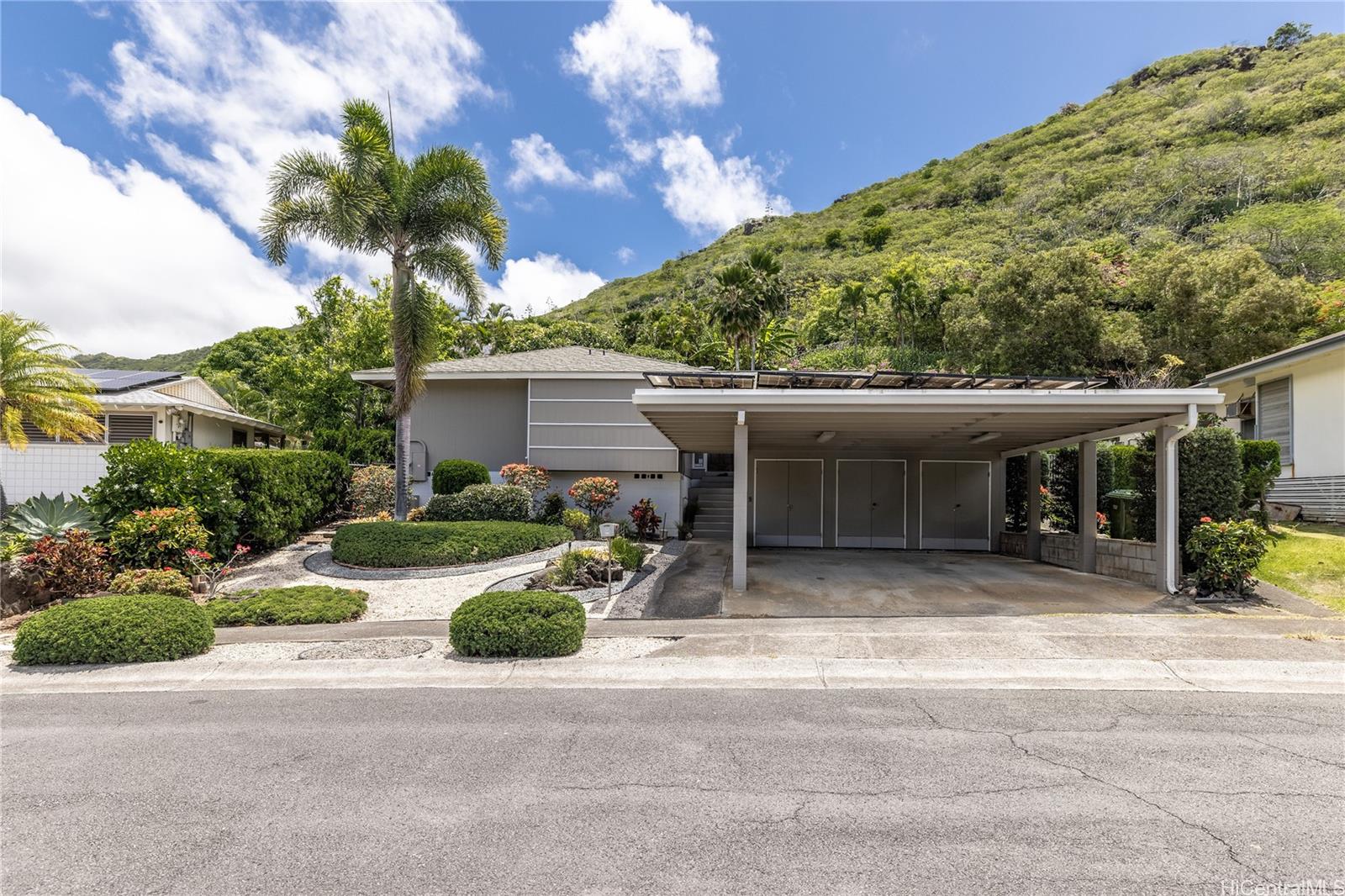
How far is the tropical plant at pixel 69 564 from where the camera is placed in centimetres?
921

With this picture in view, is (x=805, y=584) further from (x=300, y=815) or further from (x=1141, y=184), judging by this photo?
(x=1141, y=184)

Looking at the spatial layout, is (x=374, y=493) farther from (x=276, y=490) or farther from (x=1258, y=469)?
(x=1258, y=469)

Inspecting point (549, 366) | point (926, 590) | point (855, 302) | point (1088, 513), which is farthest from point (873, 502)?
point (855, 302)

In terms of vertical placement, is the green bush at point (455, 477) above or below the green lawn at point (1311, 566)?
above

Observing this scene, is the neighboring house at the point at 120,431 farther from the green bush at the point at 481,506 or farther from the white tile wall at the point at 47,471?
the green bush at the point at 481,506

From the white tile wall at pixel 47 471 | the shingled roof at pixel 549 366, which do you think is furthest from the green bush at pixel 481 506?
the white tile wall at pixel 47 471

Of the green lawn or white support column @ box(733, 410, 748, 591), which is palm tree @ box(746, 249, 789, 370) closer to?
white support column @ box(733, 410, 748, 591)

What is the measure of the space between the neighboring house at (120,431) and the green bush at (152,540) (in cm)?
596

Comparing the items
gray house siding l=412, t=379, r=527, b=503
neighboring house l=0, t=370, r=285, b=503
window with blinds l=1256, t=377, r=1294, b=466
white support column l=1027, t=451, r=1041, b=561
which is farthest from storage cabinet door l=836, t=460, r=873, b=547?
neighboring house l=0, t=370, r=285, b=503

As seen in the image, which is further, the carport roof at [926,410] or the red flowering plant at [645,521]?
the red flowering plant at [645,521]

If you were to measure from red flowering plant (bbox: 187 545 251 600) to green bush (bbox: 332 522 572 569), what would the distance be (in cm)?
192

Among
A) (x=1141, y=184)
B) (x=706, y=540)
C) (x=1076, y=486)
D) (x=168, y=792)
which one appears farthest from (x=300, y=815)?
(x=1141, y=184)

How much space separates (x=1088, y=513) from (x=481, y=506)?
1304 centimetres

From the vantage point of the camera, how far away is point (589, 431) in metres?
17.2
